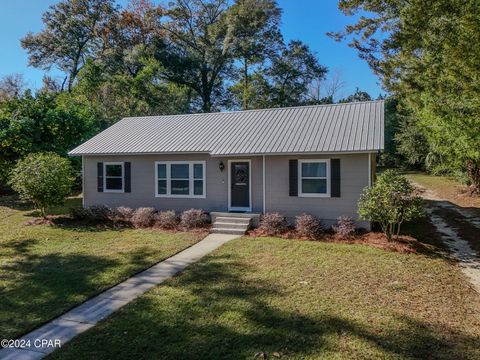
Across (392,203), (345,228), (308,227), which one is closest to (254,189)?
(308,227)

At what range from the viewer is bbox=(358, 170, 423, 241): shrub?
30.0 ft

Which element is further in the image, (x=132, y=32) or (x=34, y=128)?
(x=132, y=32)

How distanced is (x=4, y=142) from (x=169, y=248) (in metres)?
11.8

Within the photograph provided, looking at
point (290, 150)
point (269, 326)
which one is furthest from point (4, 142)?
point (269, 326)

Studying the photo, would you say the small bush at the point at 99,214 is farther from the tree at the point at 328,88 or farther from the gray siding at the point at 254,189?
the tree at the point at 328,88

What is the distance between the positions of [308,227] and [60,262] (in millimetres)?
6578

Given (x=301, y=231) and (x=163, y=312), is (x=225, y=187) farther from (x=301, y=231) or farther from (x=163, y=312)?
(x=163, y=312)

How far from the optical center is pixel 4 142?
16.1 meters

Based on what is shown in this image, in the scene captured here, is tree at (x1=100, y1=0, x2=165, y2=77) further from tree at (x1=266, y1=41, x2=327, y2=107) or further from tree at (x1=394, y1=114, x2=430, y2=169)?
tree at (x1=394, y1=114, x2=430, y2=169)

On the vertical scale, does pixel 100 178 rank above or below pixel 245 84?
below

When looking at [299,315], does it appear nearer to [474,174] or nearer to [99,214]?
[99,214]

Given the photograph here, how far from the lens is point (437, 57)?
36.6 ft

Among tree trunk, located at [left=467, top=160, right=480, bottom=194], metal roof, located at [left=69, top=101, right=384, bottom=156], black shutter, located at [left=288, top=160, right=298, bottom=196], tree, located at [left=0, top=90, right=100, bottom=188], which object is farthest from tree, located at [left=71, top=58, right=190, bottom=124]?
tree trunk, located at [left=467, top=160, right=480, bottom=194]

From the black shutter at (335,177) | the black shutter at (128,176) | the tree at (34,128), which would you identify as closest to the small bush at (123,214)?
the black shutter at (128,176)
